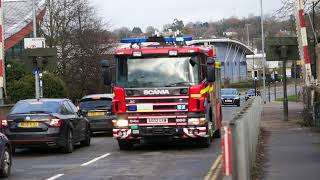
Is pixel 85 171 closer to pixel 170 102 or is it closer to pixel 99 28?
pixel 170 102

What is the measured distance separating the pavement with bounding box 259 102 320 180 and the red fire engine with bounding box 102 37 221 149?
7.22ft

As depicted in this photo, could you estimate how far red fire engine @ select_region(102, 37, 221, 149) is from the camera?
53.7ft

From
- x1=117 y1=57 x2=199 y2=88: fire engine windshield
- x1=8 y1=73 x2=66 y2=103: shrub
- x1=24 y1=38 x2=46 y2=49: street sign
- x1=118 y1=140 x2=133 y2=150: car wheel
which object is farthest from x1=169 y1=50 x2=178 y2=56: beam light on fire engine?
x1=8 y1=73 x2=66 y2=103: shrub

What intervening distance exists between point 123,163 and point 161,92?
2641 mm

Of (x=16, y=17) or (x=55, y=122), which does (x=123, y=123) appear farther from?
(x=16, y=17)

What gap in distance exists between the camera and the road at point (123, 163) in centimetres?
1248

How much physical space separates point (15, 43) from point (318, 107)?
4160 cm

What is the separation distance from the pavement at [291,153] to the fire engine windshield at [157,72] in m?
2.81

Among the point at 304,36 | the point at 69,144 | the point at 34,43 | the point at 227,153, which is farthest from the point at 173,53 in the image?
the point at 34,43

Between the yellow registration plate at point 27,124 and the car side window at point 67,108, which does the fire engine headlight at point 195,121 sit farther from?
the yellow registration plate at point 27,124

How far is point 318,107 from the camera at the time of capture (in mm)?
21047

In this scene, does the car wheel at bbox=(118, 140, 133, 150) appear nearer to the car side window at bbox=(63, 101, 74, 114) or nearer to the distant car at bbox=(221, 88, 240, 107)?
the car side window at bbox=(63, 101, 74, 114)

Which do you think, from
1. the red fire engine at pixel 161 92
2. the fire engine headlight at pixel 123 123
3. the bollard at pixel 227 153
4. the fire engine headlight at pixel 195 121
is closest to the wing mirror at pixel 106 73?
the red fire engine at pixel 161 92

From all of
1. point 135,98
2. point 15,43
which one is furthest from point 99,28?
point 135,98
